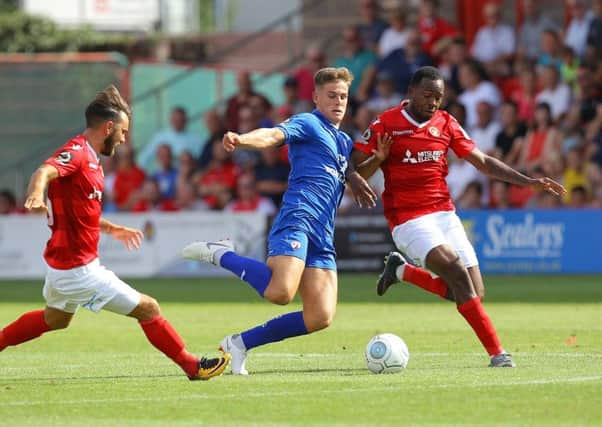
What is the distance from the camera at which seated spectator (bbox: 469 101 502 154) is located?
24094 mm

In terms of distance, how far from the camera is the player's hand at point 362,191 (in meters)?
10.5

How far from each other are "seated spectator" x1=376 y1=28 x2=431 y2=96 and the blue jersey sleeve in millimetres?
15183

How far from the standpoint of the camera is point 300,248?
1026cm

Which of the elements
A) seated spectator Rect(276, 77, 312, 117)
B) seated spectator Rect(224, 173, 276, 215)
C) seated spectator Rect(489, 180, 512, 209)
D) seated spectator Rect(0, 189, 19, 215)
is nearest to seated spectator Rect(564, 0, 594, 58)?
seated spectator Rect(489, 180, 512, 209)

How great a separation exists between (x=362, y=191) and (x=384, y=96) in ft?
49.0

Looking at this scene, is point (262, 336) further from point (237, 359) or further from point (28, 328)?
point (28, 328)

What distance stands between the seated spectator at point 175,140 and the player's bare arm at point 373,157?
54.1 feet

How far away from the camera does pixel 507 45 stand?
85.4 feet

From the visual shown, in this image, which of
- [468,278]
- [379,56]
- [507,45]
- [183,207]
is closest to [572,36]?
[507,45]

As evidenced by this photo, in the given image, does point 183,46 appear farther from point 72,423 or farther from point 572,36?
point 72,423

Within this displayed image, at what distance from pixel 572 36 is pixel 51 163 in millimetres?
17345

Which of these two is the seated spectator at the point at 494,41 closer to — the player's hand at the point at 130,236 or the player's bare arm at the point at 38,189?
the player's hand at the point at 130,236

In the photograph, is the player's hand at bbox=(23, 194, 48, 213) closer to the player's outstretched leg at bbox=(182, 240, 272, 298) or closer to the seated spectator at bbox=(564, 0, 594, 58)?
the player's outstretched leg at bbox=(182, 240, 272, 298)

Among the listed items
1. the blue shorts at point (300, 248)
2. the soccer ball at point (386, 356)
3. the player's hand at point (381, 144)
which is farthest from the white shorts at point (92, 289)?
the player's hand at point (381, 144)
